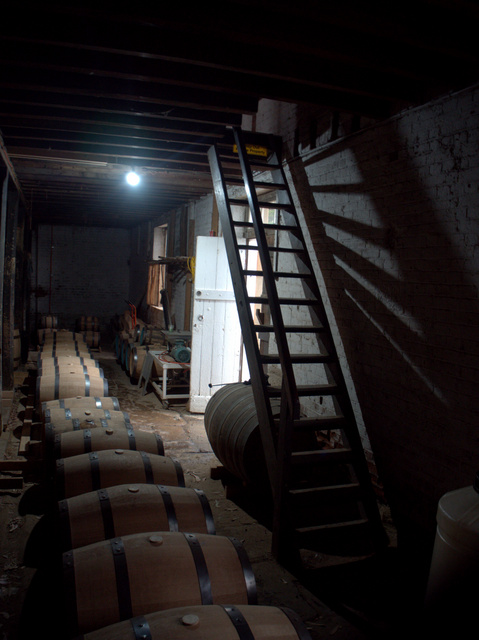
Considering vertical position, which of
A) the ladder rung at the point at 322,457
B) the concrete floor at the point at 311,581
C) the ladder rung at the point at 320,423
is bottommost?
the concrete floor at the point at 311,581

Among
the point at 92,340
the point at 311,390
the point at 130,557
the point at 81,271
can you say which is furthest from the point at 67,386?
the point at 81,271

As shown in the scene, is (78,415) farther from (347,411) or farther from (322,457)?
(347,411)

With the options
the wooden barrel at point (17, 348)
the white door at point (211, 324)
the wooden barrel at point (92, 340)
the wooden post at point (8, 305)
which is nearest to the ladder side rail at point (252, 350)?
the white door at point (211, 324)

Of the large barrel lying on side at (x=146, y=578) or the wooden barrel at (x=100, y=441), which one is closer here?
the large barrel lying on side at (x=146, y=578)

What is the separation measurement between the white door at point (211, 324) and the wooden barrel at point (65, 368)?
5.24 ft

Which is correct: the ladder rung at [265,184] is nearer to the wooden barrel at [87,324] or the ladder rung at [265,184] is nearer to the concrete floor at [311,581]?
the concrete floor at [311,581]

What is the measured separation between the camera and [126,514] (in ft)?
9.58

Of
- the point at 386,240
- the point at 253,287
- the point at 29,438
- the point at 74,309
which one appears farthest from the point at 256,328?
the point at 74,309

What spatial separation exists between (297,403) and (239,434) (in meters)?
1.16

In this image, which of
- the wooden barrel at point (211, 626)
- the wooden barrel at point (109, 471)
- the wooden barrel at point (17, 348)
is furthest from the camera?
the wooden barrel at point (17, 348)

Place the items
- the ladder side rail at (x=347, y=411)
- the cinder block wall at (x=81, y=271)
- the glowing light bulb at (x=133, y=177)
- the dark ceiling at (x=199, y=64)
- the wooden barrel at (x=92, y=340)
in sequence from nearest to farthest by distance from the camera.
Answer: the dark ceiling at (x=199, y=64), the ladder side rail at (x=347, y=411), the glowing light bulb at (x=133, y=177), the wooden barrel at (x=92, y=340), the cinder block wall at (x=81, y=271)

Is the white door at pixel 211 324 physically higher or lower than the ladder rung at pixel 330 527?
higher

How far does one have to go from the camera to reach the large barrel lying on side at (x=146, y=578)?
87.0 inches

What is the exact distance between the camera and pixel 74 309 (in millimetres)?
18750
